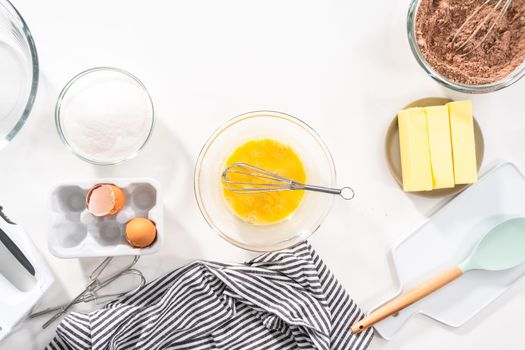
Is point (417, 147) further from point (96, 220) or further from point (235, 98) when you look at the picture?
point (96, 220)

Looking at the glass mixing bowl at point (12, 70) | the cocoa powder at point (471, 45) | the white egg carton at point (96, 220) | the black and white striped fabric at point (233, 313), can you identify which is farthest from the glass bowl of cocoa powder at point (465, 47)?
the glass mixing bowl at point (12, 70)

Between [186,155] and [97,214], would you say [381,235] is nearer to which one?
[186,155]

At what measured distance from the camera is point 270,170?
36.9 inches

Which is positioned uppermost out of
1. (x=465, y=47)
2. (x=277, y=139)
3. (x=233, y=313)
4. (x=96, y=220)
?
(x=465, y=47)

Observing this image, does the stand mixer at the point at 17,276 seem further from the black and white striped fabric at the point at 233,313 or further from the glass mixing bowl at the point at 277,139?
the glass mixing bowl at the point at 277,139

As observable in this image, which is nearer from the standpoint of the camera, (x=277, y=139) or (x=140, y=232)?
(x=140, y=232)

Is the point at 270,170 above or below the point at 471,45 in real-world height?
below

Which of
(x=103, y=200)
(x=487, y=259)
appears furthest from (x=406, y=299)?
(x=103, y=200)

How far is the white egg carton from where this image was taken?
0.87m

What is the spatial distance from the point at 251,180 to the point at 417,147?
0.30 meters

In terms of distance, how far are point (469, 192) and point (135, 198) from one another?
0.62 metres

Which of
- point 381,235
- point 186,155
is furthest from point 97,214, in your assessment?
point 381,235

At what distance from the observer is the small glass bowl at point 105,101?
0.93 m

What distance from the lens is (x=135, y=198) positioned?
2.98ft
